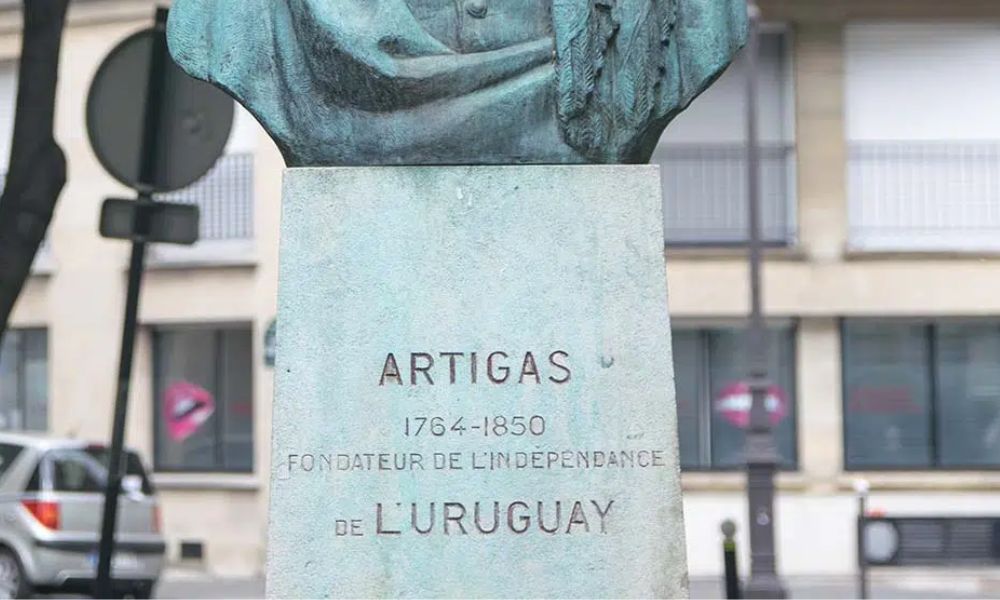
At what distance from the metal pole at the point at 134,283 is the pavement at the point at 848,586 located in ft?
36.5

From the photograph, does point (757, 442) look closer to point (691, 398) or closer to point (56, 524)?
point (691, 398)

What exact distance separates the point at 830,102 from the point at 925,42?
4.02 ft

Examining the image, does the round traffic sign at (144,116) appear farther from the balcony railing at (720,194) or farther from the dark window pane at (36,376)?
the dark window pane at (36,376)

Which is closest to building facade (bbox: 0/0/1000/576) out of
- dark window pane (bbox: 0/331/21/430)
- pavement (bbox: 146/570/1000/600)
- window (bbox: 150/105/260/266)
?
window (bbox: 150/105/260/266)

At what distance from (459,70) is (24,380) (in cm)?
2091

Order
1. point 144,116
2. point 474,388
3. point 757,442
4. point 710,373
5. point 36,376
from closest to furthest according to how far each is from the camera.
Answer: point 474,388 < point 144,116 < point 757,442 < point 710,373 < point 36,376

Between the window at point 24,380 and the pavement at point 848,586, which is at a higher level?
the window at point 24,380

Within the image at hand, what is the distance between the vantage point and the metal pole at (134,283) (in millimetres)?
9789

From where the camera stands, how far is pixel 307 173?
6.92 meters

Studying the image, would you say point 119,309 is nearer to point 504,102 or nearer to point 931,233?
point 931,233

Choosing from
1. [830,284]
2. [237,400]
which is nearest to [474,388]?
[830,284]

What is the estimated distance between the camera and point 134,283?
986 cm

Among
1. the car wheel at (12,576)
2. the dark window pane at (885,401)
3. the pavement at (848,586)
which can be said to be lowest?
the pavement at (848,586)

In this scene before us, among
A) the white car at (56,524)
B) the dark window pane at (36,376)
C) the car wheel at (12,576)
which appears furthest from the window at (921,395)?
the dark window pane at (36,376)
